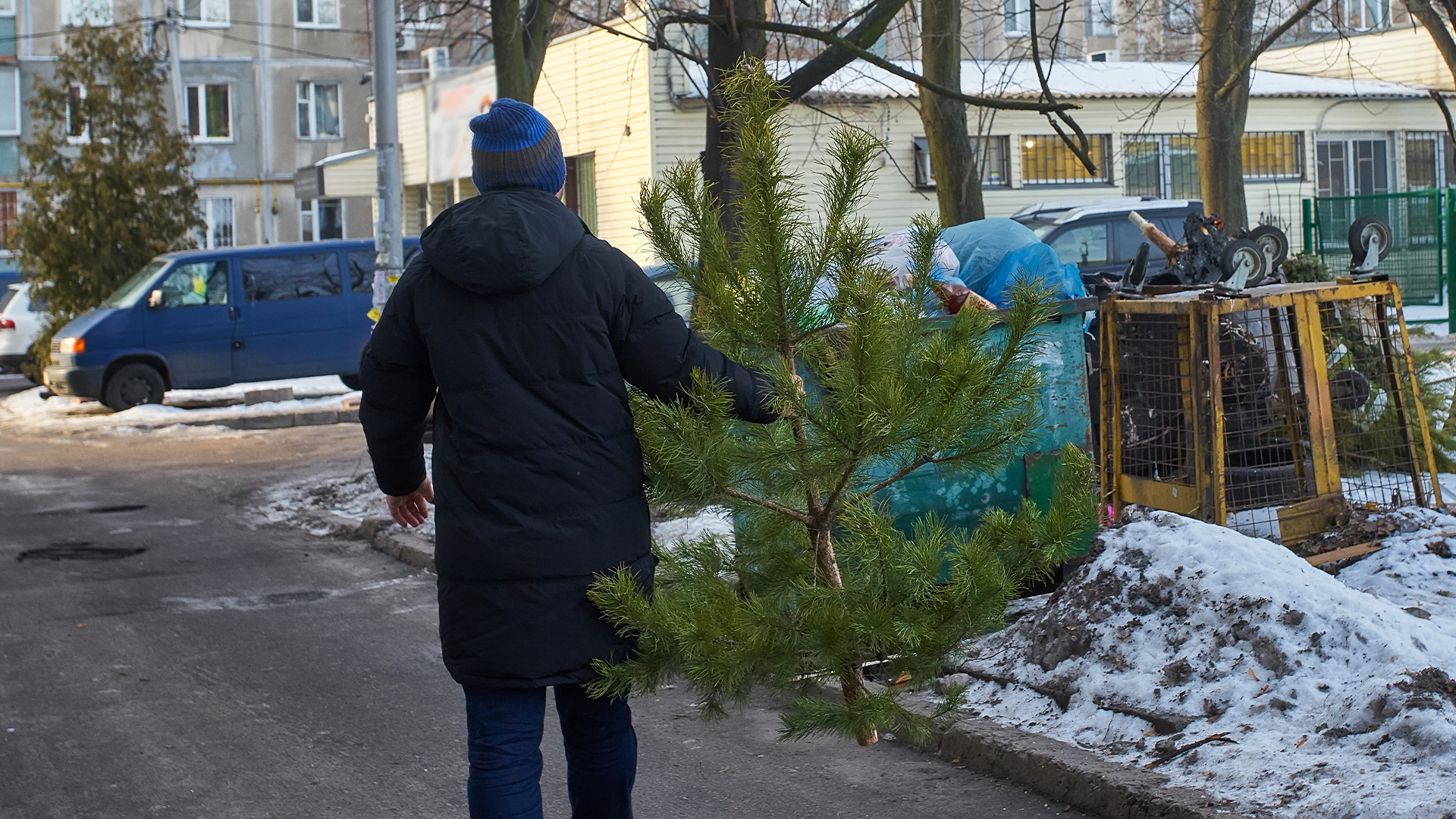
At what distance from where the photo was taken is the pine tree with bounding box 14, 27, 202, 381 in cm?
1916

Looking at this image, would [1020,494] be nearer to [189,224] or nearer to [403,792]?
[403,792]

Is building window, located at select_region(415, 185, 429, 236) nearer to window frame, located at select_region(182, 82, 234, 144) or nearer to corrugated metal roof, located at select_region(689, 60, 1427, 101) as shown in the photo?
corrugated metal roof, located at select_region(689, 60, 1427, 101)

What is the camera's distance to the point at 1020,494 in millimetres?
6066

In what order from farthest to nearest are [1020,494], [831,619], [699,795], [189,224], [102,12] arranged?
[102,12], [189,224], [1020,494], [699,795], [831,619]

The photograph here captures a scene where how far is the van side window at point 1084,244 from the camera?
1462 centimetres

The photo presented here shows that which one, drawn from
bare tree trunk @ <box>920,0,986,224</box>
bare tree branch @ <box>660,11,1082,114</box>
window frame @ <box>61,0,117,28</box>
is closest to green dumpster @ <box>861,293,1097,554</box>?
bare tree branch @ <box>660,11,1082,114</box>

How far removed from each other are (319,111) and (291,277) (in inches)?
1006

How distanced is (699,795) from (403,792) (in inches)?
37.7

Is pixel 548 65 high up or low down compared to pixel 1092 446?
up

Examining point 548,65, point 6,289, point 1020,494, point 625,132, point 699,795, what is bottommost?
point 699,795

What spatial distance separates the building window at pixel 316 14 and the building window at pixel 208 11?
2.02m

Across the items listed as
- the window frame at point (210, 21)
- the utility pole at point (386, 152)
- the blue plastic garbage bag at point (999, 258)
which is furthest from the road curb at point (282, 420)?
the window frame at point (210, 21)

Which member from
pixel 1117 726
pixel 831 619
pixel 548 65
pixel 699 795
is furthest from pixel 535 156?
pixel 548 65

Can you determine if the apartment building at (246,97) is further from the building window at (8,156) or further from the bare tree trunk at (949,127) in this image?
the bare tree trunk at (949,127)
